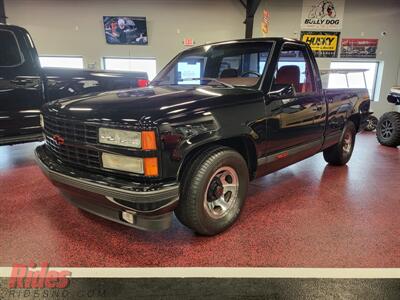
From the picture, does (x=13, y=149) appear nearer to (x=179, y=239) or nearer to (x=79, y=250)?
(x=79, y=250)

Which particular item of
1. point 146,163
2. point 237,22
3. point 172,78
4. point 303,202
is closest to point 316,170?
point 303,202

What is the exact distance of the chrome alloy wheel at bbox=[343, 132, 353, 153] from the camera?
422cm

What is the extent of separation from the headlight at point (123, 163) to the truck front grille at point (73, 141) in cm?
8

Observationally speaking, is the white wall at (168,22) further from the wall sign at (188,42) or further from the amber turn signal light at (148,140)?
the amber turn signal light at (148,140)

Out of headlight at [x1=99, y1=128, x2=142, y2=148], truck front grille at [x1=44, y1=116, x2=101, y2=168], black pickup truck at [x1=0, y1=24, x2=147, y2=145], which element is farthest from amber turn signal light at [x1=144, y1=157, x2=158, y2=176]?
black pickup truck at [x1=0, y1=24, x2=147, y2=145]

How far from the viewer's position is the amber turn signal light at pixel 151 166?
1718 mm

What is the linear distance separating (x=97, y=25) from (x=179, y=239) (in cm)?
836

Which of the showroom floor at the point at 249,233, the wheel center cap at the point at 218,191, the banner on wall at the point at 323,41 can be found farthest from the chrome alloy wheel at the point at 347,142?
the banner on wall at the point at 323,41

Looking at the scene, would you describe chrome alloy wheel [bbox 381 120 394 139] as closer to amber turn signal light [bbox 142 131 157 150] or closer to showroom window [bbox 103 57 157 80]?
amber turn signal light [bbox 142 131 157 150]

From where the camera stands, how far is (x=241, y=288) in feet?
5.74

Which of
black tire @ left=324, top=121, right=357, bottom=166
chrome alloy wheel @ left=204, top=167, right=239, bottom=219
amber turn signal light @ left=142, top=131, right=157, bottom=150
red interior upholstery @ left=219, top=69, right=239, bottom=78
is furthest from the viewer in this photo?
black tire @ left=324, top=121, right=357, bottom=166

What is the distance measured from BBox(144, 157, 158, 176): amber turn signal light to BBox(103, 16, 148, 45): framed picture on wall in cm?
791

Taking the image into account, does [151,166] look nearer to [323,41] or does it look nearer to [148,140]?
[148,140]

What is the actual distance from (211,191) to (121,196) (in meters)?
0.74
